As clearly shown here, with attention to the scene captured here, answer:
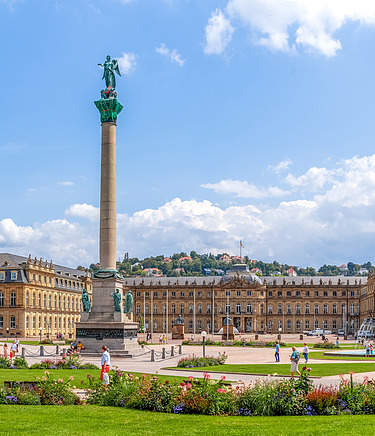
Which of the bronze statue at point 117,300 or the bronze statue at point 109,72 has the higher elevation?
the bronze statue at point 109,72

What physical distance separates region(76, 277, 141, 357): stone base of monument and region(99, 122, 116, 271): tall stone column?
223 cm

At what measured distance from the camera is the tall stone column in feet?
183

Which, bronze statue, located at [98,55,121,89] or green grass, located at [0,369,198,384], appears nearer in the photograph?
green grass, located at [0,369,198,384]

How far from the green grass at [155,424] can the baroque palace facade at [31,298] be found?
92.9 meters

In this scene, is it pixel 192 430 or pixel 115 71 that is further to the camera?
pixel 115 71

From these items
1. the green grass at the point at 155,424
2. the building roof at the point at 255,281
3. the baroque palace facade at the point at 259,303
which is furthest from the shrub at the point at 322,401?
the building roof at the point at 255,281

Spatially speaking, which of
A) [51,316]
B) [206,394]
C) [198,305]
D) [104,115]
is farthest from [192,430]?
[198,305]

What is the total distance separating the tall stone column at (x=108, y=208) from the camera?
55.9m

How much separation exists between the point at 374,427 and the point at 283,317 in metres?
152

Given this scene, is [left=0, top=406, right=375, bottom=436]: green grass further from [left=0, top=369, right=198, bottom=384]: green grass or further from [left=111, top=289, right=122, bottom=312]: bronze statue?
[left=111, top=289, right=122, bottom=312]: bronze statue

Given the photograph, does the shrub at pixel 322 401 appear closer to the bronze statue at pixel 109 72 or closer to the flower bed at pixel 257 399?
the flower bed at pixel 257 399

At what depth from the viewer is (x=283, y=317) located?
166750mm

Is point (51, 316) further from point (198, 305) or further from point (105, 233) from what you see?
point (105, 233)

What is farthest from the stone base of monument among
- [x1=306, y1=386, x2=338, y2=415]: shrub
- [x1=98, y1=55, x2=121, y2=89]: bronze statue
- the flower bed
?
[x1=306, y1=386, x2=338, y2=415]: shrub
